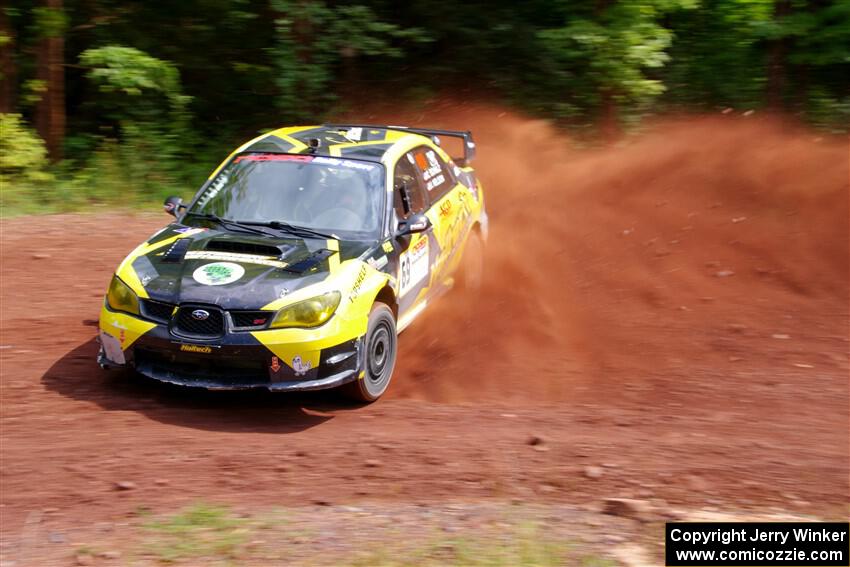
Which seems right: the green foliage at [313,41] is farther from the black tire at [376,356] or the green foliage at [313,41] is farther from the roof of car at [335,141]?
the black tire at [376,356]

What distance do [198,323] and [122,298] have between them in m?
0.67

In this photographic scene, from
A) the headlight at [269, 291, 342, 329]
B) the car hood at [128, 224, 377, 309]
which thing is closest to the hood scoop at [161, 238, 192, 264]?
the car hood at [128, 224, 377, 309]

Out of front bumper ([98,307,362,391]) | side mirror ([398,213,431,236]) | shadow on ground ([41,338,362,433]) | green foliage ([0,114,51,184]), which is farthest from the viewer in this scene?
green foliage ([0,114,51,184])

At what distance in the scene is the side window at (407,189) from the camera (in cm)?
775

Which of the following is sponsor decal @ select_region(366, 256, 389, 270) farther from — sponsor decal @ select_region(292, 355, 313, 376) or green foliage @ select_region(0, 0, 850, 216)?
green foliage @ select_region(0, 0, 850, 216)

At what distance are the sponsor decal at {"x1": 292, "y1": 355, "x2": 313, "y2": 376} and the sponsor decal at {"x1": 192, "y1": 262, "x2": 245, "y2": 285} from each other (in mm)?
684

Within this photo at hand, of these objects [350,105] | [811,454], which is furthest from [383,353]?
[350,105]

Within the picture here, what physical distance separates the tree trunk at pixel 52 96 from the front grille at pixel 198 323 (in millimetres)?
8670

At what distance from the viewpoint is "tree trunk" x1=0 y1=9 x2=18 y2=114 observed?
45.3ft

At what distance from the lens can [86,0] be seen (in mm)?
14703

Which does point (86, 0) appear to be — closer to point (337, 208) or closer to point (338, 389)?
point (337, 208)

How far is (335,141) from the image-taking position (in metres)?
8.19

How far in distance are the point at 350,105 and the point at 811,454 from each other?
11179 mm

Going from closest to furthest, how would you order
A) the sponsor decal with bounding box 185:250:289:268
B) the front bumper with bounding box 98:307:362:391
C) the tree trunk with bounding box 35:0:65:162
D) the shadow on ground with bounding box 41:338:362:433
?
the front bumper with bounding box 98:307:362:391 → the shadow on ground with bounding box 41:338:362:433 → the sponsor decal with bounding box 185:250:289:268 → the tree trunk with bounding box 35:0:65:162
